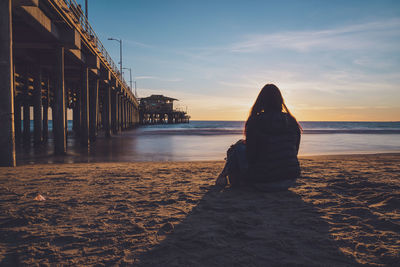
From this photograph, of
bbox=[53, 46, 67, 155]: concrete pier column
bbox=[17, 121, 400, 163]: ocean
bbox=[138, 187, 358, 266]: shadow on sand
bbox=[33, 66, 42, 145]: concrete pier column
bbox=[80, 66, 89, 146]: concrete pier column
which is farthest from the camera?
bbox=[80, 66, 89, 146]: concrete pier column

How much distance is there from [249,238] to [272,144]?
1480 millimetres

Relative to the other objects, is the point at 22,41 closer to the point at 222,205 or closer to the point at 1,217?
the point at 1,217

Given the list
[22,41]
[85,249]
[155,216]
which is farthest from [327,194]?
[22,41]

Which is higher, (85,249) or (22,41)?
(22,41)

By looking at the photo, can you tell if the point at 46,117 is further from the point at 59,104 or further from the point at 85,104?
the point at 59,104

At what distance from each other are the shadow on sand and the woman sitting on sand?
0.38 metres

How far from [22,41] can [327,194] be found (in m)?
13.0

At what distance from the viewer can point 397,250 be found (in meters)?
2.14

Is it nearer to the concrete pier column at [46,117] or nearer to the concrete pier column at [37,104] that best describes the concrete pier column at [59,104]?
the concrete pier column at [37,104]

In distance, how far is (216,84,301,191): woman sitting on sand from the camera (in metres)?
3.49

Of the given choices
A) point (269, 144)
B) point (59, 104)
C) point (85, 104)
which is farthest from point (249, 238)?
point (85, 104)

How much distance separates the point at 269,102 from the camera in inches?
142

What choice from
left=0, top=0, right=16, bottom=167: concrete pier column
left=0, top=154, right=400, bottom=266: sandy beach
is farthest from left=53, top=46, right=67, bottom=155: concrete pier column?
left=0, top=154, right=400, bottom=266: sandy beach

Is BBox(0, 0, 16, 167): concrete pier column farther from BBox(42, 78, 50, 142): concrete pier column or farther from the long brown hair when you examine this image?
BBox(42, 78, 50, 142): concrete pier column
